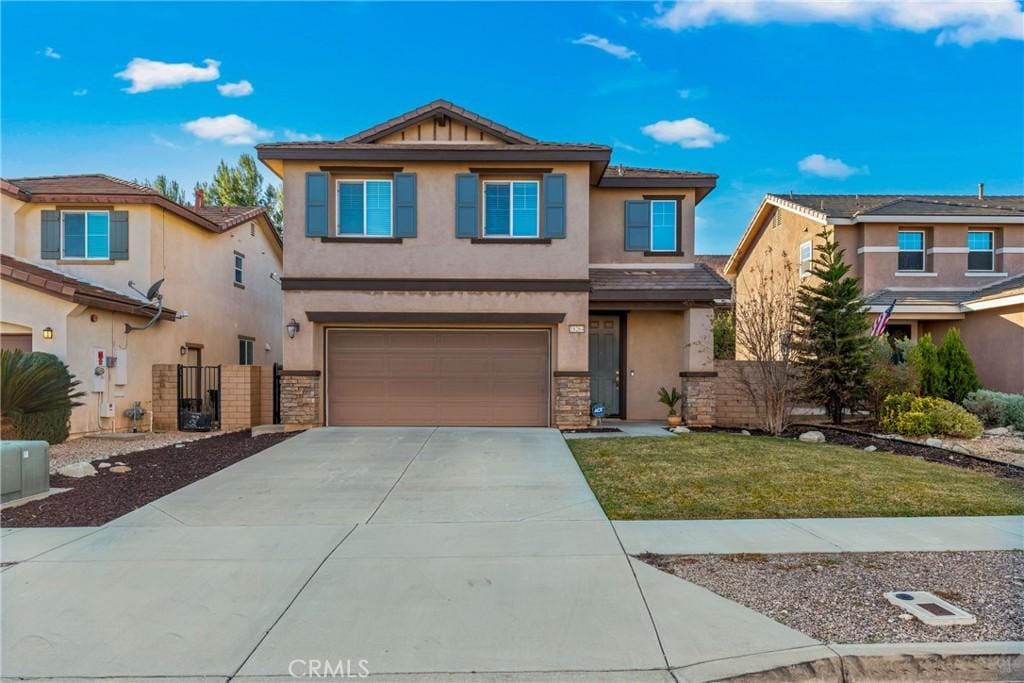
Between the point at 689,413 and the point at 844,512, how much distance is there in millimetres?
7330

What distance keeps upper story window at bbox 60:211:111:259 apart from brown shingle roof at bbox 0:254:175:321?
1067mm

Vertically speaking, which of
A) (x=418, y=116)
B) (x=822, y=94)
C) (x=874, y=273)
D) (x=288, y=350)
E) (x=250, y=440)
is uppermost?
(x=822, y=94)

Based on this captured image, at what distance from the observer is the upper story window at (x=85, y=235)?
50.5 ft

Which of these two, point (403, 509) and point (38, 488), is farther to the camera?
point (38, 488)

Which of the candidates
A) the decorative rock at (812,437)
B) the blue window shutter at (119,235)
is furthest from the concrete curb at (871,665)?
the blue window shutter at (119,235)

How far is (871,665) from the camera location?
12.1 feet

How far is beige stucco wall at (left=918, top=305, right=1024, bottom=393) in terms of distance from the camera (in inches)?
660

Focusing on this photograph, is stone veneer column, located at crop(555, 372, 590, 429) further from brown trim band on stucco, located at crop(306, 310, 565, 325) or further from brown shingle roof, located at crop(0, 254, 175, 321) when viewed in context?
brown shingle roof, located at crop(0, 254, 175, 321)

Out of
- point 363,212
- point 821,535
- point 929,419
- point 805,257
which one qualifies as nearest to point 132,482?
point 363,212

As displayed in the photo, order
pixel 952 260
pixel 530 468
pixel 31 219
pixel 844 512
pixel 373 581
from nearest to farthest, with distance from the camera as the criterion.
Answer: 1. pixel 373 581
2. pixel 844 512
3. pixel 530 468
4. pixel 31 219
5. pixel 952 260

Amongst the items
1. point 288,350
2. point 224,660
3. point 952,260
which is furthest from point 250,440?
point 952,260

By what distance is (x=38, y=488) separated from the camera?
786cm

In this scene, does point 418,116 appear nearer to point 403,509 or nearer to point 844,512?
point 403,509

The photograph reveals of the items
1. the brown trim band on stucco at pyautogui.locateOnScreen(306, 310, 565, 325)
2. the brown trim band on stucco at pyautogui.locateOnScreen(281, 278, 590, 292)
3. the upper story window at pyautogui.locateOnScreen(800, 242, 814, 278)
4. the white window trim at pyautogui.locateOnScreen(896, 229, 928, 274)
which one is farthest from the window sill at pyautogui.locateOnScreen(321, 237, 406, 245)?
the white window trim at pyautogui.locateOnScreen(896, 229, 928, 274)
